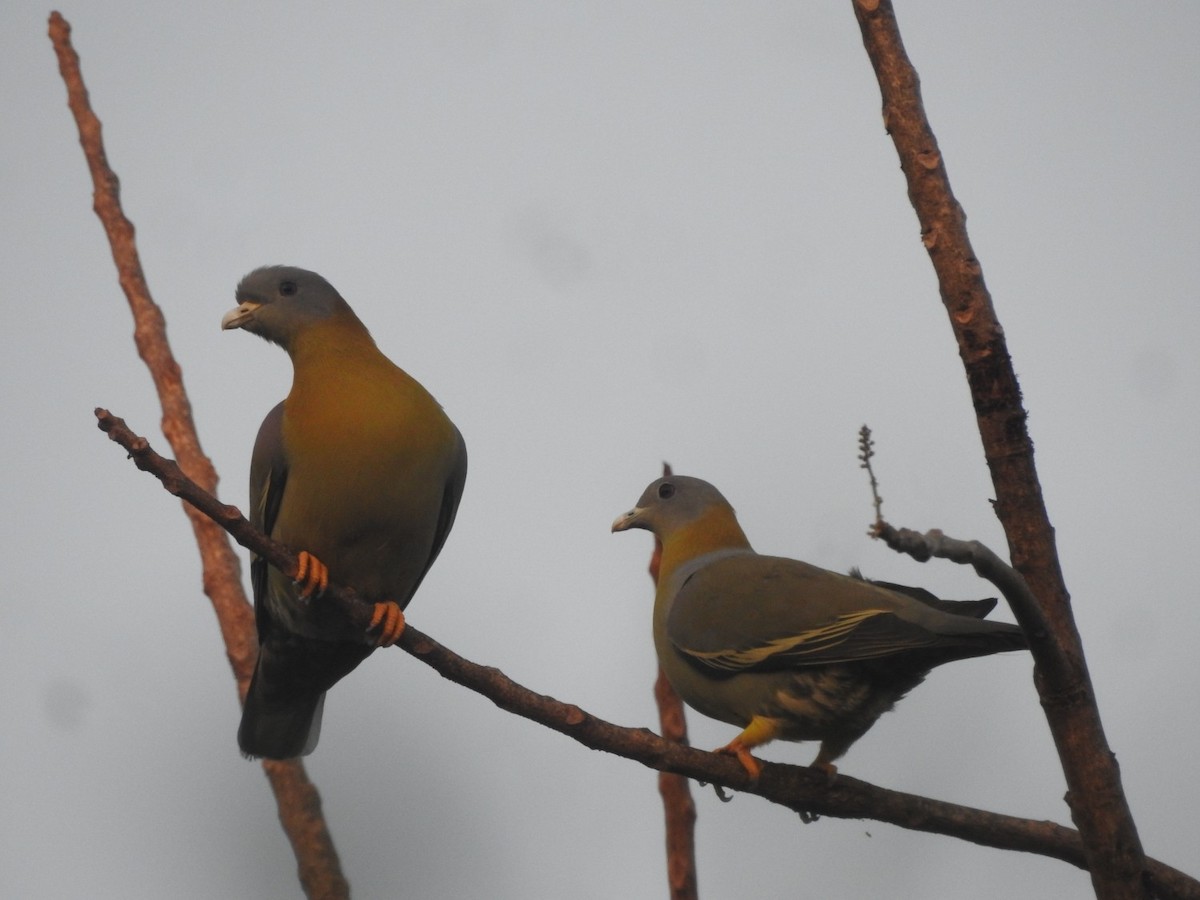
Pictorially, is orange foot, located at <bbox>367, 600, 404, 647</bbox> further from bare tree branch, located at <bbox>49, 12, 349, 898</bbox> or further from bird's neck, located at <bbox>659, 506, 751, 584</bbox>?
bird's neck, located at <bbox>659, 506, 751, 584</bbox>

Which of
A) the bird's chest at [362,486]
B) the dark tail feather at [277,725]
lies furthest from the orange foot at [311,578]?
the dark tail feather at [277,725]

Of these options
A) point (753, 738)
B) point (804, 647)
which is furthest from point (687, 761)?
point (804, 647)

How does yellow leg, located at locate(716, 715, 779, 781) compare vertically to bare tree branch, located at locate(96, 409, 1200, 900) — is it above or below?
above

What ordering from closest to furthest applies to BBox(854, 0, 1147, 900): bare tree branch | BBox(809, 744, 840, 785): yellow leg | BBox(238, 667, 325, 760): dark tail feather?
BBox(854, 0, 1147, 900): bare tree branch → BBox(809, 744, 840, 785): yellow leg → BBox(238, 667, 325, 760): dark tail feather

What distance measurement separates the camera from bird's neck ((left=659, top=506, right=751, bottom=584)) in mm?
5672

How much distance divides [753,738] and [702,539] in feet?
4.64

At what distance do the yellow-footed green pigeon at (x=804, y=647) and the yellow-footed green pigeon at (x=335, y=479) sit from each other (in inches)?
37.9

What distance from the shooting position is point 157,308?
6137 mm

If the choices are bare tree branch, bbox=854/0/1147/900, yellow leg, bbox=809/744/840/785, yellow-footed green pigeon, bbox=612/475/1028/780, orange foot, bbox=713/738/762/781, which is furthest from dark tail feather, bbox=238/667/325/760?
bare tree branch, bbox=854/0/1147/900

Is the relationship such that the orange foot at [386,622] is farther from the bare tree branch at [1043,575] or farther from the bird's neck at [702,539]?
the bare tree branch at [1043,575]

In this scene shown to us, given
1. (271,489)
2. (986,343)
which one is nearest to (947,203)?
(986,343)

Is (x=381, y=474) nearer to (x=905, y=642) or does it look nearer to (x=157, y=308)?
(x=905, y=642)

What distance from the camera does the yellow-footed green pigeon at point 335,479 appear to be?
4.34 metres

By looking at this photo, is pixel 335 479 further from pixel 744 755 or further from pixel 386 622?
pixel 744 755
